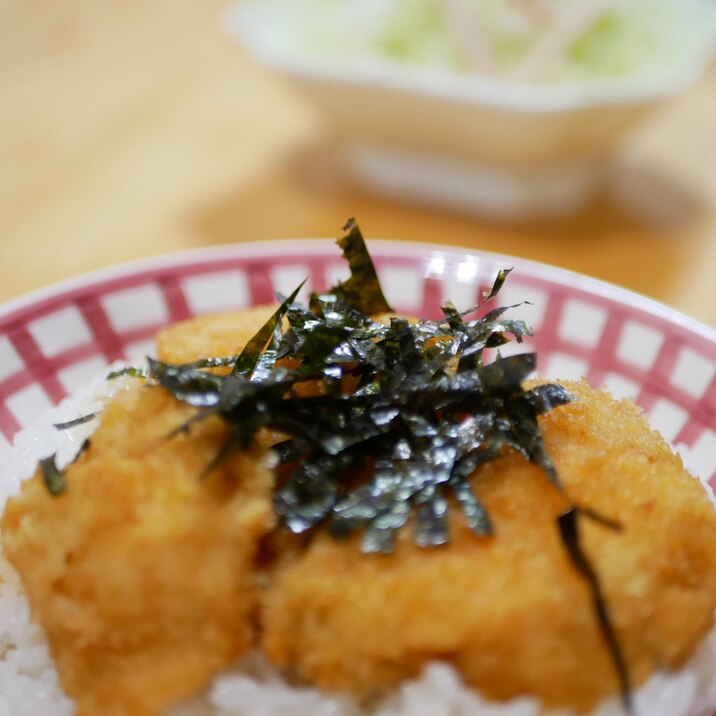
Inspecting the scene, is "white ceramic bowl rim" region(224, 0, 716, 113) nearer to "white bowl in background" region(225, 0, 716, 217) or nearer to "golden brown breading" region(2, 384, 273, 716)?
"white bowl in background" region(225, 0, 716, 217)

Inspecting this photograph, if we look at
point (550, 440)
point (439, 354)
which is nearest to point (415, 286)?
point (439, 354)

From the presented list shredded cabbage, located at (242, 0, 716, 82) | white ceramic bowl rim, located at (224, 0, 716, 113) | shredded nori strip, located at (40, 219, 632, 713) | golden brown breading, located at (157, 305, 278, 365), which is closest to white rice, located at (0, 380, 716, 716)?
shredded nori strip, located at (40, 219, 632, 713)

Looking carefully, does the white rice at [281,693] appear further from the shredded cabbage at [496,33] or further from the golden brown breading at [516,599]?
the shredded cabbage at [496,33]

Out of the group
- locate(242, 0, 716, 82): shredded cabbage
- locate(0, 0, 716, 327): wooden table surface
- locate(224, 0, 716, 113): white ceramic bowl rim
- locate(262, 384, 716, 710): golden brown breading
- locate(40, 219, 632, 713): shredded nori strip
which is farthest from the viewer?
locate(242, 0, 716, 82): shredded cabbage

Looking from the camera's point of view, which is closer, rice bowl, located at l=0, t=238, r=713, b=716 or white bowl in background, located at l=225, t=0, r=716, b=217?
rice bowl, located at l=0, t=238, r=713, b=716

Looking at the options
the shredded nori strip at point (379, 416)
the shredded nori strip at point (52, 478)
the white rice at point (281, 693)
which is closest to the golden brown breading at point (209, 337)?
the shredded nori strip at point (379, 416)
